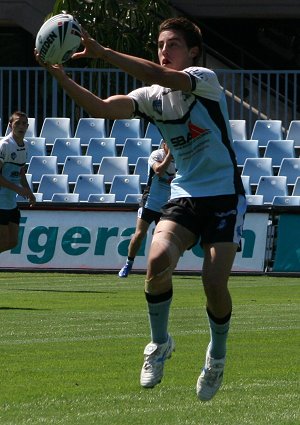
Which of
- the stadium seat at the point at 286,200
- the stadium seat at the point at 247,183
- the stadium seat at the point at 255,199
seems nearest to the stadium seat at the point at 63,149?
the stadium seat at the point at 247,183

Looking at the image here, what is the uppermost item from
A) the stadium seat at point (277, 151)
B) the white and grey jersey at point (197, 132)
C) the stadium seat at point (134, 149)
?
the white and grey jersey at point (197, 132)

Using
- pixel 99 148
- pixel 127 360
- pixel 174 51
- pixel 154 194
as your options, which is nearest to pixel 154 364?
pixel 174 51

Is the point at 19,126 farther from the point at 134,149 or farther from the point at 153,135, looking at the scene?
the point at 153,135

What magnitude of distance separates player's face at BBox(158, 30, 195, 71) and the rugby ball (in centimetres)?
70

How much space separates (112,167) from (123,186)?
2.24 ft

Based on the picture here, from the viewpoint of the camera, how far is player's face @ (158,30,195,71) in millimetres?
8320

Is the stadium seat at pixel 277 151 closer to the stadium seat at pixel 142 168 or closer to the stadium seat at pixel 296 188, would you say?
the stadium seat at pixel 296 188

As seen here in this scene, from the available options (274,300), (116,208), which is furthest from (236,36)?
(274,300)

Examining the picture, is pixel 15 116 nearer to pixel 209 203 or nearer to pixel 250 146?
pixel 250 146

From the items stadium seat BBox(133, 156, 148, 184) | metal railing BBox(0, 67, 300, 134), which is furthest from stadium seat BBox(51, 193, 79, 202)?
metal railing BBox(0, 67, 300, 134)

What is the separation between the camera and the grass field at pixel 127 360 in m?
8.16

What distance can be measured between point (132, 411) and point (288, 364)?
2.56m

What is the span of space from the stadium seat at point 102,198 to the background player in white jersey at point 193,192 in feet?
48.3

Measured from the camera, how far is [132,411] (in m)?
8.18
